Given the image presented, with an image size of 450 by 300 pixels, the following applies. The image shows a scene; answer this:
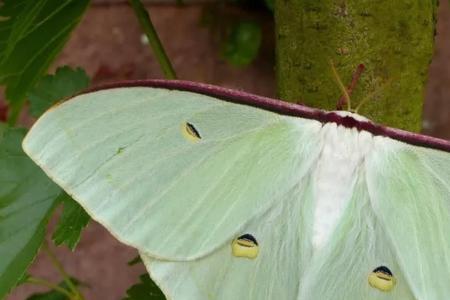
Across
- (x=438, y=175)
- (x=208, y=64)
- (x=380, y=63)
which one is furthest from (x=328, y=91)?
(x=208, y=64)

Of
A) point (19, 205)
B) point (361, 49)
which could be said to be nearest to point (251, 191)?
point (361, 49)

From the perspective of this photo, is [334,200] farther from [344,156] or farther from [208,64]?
[208,64]

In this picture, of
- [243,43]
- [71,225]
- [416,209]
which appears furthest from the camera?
[243,43]

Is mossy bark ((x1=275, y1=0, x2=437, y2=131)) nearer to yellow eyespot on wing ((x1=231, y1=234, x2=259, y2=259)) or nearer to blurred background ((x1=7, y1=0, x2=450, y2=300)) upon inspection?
yellow eyespot on wing ((x1=231, y1=234, x2=259, y2=259))

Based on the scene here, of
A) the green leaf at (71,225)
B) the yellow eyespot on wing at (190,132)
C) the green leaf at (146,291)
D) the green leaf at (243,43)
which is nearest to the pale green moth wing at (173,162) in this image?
the yellow eyespot on wing at (190,132)

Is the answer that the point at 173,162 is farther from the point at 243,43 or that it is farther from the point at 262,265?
the point at 243,43

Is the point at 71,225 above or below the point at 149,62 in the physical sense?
above
